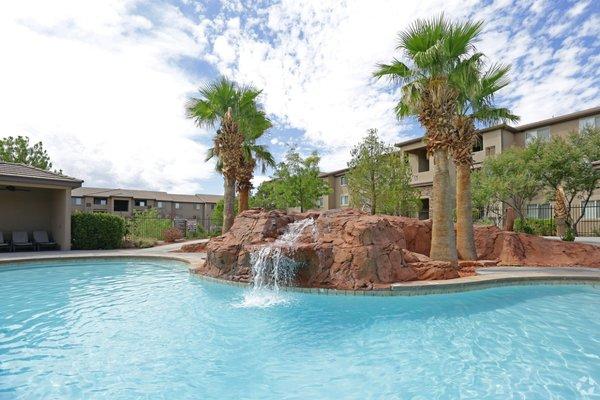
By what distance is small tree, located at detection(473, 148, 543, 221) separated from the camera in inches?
844

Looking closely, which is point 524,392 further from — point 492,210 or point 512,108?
point 492,210

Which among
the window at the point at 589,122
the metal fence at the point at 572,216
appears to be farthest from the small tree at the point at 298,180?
the window at the point at 589,122

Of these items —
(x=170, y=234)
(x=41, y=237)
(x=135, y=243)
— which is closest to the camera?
(x=41, y=237)

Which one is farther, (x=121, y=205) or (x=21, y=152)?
(x=121, y=205)

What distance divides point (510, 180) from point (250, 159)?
52.9ft

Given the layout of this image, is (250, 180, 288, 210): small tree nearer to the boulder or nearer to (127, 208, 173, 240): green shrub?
(127, 208, 173, 240): green shrub

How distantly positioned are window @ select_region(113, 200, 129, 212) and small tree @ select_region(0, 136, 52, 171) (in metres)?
18.0

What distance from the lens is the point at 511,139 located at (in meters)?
31.4

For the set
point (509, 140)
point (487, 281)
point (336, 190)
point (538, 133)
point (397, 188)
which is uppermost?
point (538, 133)

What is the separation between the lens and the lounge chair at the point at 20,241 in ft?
58.2

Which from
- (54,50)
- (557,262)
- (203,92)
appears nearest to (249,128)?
(203,92)

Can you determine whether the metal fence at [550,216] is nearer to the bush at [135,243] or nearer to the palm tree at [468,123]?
the palm tree at [468,123]

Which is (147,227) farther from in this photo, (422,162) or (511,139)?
(511,139)

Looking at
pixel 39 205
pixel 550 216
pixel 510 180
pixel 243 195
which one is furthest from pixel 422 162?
pixel 39 205
